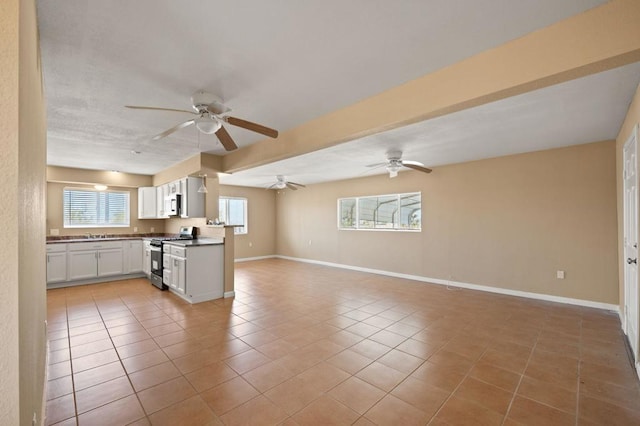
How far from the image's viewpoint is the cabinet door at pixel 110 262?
19.4ft

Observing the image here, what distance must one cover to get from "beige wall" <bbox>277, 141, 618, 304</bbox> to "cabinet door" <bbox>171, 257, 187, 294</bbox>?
171 inches

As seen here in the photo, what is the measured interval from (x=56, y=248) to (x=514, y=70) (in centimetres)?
735

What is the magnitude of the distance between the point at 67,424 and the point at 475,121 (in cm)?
453

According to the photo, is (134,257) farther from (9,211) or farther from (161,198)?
(9,211)

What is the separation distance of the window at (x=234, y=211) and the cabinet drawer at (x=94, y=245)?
2.95m

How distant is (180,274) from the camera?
4680 millimetres

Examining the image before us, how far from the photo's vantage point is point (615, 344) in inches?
122

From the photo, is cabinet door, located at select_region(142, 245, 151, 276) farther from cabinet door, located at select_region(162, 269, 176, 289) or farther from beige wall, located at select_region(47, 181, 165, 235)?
beige wall, located at select_region(47, 181, 165, 235)

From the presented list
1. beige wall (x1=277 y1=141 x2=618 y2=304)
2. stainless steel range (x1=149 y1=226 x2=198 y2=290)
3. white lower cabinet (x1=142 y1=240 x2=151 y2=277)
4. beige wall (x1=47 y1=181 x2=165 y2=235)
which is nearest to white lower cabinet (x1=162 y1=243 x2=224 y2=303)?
stainless steel range (x1=149 y1=226 x2=198 y2=290)

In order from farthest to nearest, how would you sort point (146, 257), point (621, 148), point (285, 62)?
point (146, 257), point (621, 148), point (285, 62)

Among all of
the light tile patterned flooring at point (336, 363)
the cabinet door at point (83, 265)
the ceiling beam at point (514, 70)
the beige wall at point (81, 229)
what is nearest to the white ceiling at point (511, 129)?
the ceiling beam at point (514, 70)

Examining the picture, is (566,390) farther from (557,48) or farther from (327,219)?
(327,219)

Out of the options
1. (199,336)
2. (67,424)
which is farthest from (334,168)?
(67,424)

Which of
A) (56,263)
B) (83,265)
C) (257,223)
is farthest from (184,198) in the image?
(257,223)
